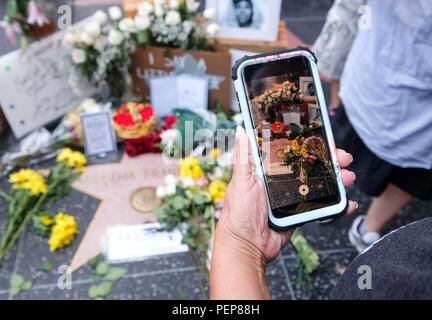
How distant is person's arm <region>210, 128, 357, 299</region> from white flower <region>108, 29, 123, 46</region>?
42.8 inches

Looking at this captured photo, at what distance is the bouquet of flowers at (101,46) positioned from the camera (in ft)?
5.58

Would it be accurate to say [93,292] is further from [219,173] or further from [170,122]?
[170,122]

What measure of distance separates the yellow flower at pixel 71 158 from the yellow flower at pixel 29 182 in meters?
0.12

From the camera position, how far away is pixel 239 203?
82 centimetres

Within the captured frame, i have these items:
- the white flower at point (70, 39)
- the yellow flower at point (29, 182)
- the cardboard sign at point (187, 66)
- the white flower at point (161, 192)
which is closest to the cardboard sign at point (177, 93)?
the cardboard sign at point (187, 66)

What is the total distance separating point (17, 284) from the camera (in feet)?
4.58

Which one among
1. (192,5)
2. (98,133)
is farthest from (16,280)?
(192,5)

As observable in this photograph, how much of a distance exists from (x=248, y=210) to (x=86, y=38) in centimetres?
121

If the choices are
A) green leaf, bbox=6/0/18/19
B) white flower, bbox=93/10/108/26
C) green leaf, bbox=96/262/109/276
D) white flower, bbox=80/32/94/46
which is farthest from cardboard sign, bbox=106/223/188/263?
green leaf, bbox=6/0/18/19

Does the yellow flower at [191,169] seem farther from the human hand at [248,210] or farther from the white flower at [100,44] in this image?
the human hand at [248,210]

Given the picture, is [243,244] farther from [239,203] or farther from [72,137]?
[72,137]

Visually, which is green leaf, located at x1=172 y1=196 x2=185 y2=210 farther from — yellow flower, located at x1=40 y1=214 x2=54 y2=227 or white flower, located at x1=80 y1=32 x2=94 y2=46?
white flower, located at x1=80 y1=32 x2=94 y2=46

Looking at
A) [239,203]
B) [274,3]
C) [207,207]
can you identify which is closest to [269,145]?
[239,203]

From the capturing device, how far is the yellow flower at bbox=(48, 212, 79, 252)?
4.82 ft
